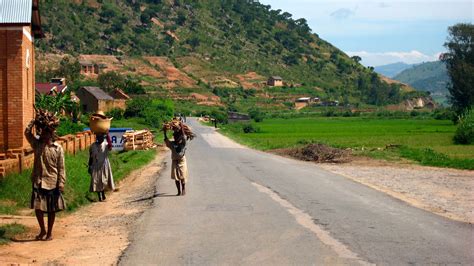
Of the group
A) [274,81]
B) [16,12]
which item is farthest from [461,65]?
[16,12]

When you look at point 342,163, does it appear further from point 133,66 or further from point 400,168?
point 133,66

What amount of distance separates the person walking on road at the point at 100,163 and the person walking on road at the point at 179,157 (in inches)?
63.4

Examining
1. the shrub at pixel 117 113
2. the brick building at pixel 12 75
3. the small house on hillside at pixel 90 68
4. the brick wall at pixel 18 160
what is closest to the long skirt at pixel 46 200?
the brick wall at pixel 18 160

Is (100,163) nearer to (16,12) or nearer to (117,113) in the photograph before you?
(16,12)

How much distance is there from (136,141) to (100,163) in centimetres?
2516

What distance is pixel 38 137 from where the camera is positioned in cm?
1178

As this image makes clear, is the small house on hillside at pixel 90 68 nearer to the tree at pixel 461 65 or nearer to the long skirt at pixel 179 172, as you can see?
the tree at pixel 461 65

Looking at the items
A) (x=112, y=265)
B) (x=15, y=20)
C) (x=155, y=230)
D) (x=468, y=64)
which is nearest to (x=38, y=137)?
(x=155, y=230)

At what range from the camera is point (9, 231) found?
12.0 meters

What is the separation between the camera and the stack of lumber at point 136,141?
1645 inches

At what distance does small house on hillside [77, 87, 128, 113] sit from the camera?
247 feet

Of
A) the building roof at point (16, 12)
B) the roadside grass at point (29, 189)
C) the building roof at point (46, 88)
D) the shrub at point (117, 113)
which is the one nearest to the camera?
the roadside grass at point (29, 189)

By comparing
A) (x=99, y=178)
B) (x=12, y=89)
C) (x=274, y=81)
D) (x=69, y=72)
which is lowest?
(x=99, y=178)

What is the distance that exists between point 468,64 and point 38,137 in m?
91.8
